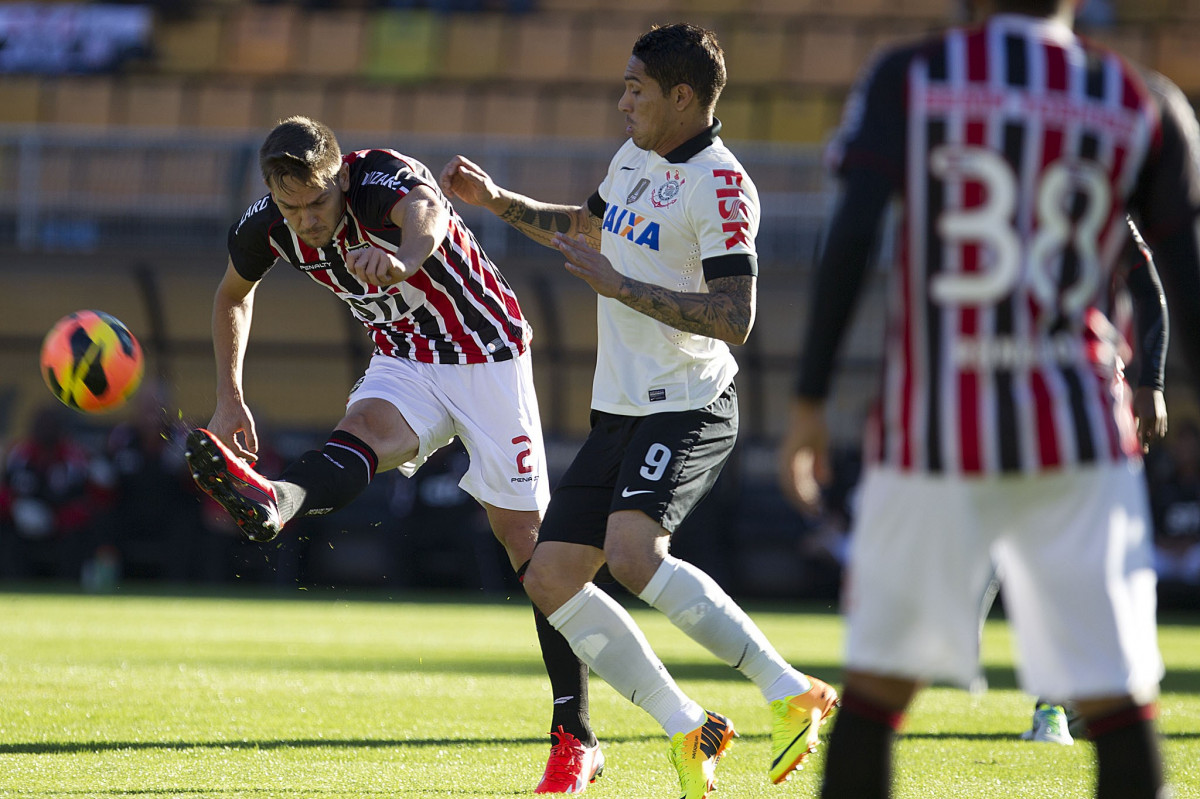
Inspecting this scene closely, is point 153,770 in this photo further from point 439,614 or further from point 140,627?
point 439,614

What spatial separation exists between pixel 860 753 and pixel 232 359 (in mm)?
3440

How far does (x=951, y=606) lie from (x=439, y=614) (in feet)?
34.4

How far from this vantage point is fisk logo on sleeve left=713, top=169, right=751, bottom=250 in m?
4.45

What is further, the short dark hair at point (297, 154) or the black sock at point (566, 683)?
the short dark hair at point (297, 154)

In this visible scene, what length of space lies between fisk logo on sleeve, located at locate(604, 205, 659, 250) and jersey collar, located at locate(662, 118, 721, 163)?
0.21 m

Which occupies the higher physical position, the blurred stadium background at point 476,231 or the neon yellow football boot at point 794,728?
the neon yellow football boot at point 794,728

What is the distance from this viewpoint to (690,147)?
4758mm

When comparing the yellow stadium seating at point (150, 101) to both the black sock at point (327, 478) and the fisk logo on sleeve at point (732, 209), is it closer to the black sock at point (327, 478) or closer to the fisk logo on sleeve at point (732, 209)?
the black sock at point (327, 478)

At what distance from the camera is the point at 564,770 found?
4633mm

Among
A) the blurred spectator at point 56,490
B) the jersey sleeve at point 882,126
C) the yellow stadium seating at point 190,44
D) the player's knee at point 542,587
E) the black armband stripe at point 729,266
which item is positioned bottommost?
the blurred spectator at point 56,490

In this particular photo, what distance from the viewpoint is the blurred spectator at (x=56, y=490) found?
14.9m

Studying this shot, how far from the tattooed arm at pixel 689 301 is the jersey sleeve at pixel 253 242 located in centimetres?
150

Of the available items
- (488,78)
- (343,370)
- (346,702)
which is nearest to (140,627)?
(346,702)

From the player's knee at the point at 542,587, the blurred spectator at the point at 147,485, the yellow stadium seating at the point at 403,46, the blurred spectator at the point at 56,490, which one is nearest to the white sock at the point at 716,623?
the player's knee at the point at 542,587
